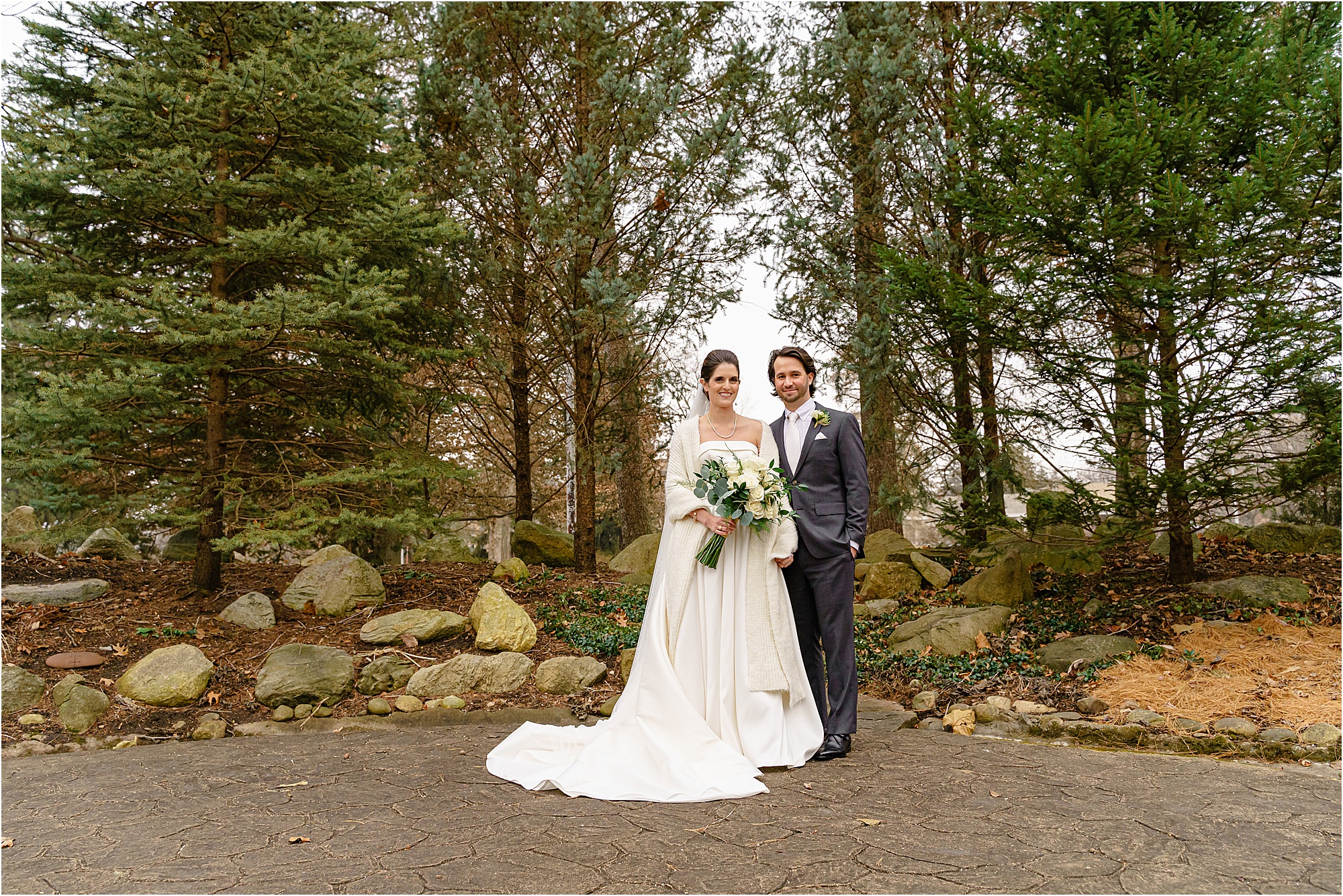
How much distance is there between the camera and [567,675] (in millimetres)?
6250

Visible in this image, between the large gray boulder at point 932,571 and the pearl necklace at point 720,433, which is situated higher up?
the pearl necklace at point 720,433

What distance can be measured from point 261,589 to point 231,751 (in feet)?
9.89

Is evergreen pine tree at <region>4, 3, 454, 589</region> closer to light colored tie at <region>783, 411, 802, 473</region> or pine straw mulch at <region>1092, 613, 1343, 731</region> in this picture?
light colored tie at <region>783, 411, 802, 473</region>

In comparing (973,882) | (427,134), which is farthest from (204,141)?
(973,882)

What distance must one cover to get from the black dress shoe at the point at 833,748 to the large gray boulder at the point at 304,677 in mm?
3546

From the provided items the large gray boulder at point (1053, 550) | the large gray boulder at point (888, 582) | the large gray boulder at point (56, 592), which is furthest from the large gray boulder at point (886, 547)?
the large gray boulder at point (56, 592)

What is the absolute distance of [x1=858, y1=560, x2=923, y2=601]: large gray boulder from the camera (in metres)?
8.68

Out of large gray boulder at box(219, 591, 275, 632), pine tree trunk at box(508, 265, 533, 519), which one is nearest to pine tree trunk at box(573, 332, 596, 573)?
pine tree trunk at box(508, 265, 533, 519)

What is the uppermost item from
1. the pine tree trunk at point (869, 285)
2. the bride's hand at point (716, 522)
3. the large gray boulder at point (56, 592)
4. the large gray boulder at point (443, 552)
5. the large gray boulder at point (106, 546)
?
the pine tree trunk at point (869, 285)

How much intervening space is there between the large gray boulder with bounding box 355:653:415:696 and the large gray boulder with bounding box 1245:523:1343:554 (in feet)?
28.2

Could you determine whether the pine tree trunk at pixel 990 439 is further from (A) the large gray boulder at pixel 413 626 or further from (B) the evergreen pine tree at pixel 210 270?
(B) the evergreen pine tree at pixel 210 270

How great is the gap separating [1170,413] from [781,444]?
3.32m

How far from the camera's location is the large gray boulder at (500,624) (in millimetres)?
6605

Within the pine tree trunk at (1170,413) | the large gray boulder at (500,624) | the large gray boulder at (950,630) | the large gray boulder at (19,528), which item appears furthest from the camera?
the large gray boulder at (19,528)
